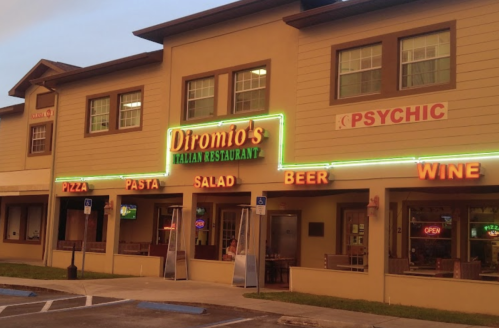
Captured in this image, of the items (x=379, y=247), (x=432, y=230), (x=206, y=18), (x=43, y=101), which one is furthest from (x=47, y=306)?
(x=43, y=101)

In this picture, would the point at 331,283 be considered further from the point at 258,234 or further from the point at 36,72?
the point at 36,72

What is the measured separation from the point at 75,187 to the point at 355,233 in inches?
445

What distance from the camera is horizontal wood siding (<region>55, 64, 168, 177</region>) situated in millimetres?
22125

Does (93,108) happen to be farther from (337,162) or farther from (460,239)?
(460,239)

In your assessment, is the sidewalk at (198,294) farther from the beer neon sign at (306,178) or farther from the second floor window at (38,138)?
the second floor window at (38,138)

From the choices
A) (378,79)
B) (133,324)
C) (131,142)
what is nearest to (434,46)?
(378,79)

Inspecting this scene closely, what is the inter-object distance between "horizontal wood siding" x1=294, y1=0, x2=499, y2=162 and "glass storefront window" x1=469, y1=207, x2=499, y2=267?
398 centimetres

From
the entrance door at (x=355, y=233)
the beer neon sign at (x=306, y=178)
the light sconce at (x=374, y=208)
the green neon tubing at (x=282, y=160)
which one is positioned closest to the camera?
the green neon tubing at (x=282, y=160)

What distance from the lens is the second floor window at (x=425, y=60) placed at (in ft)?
50.3

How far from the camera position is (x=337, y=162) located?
17.0 metres

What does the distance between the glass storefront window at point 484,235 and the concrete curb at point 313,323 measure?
7.21m

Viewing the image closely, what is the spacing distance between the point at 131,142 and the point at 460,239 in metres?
11.9

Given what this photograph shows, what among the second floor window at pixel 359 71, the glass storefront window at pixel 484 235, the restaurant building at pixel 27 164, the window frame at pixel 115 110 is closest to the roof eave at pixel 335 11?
the second floor window at pixel 359 71

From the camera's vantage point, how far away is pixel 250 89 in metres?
19.6
